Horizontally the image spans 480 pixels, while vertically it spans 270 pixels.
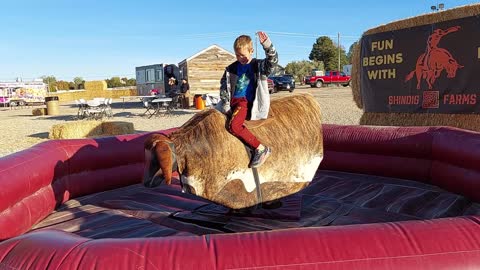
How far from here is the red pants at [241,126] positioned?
3609 millimetres

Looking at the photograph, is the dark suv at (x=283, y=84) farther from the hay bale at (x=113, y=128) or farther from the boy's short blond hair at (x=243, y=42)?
the boy's short blond hair at (x=243, y=42)

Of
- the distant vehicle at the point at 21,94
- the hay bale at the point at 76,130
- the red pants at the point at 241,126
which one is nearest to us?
the red pants at the point at 241,126

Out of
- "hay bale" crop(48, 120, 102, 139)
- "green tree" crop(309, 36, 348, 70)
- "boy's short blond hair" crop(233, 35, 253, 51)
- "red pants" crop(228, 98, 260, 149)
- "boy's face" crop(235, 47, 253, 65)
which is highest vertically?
"green tree" crop(309, 36, 348, 70)

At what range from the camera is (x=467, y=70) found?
7.50 metres

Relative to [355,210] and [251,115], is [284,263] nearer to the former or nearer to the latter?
[251,115]

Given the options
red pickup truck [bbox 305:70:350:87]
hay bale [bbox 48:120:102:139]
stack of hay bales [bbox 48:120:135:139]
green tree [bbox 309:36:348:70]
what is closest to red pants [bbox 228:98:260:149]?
stack of hay bales [bbox 48:120:135:139]

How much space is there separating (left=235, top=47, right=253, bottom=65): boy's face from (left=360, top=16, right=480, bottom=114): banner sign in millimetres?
5535

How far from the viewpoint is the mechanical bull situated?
3.40 m

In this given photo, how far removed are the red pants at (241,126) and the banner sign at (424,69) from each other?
5645mm

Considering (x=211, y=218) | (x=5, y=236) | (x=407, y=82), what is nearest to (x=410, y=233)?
(x=211, y=218)

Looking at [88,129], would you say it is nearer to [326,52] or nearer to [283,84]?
[283,84]

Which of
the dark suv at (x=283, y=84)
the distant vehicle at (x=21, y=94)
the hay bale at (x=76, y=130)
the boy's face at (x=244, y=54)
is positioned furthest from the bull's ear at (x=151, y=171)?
the distant vehicle at (x=21, y=94)

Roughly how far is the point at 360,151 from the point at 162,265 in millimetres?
4191

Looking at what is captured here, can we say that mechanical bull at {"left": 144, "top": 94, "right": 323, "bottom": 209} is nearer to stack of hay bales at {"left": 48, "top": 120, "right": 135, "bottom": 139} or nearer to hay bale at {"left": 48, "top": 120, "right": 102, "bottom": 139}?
stack of hay bales at {"left": 48, "top": 120, "right": 135, "bottom": 139}
